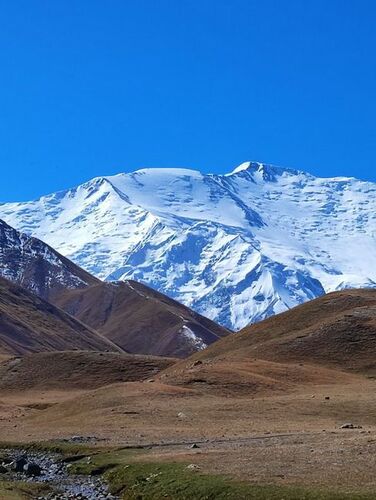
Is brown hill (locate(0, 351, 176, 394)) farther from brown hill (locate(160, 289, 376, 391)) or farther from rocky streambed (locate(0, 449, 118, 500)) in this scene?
rocky streambed (locate(0, 449, 118, 500))

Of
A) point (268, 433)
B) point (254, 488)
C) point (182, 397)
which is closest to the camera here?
point (254, 488)

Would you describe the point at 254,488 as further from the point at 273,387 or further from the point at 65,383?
the point at 65,383

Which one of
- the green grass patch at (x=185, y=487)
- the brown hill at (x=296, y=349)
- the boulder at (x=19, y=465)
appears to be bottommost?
the boulder at (x=19, y=465)

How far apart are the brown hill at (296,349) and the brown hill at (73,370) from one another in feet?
44.9

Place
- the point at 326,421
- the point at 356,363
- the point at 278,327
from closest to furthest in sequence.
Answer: the point at 326,421
the point at 356,363
the point at 278,327

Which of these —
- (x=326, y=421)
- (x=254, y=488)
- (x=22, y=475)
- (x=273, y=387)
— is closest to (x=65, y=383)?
(x=273, y=387)

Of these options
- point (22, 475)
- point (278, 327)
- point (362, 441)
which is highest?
point (278, 327)

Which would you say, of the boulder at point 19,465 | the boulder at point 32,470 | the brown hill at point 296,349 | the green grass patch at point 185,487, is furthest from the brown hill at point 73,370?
the green grass patch at point 185,487

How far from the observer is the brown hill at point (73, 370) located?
455 ft

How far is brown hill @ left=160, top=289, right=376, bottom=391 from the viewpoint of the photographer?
298ft

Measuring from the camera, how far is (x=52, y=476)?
4862 centimetres

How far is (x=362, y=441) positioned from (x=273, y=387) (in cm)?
3992

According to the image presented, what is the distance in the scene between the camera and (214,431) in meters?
62.7

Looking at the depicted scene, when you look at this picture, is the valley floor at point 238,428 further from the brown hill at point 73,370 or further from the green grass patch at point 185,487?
the brown hill at point 73,370
